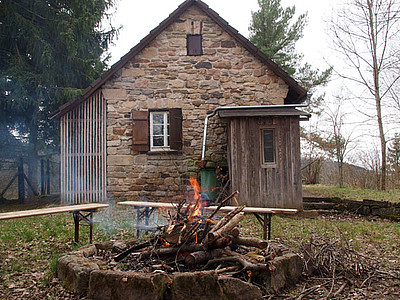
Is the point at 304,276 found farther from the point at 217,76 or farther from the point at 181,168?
the point at 217,76

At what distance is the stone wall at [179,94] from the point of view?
1148 centimetres

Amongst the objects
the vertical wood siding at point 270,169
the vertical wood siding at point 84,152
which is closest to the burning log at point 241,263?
the vertical wood siding at point 270,169

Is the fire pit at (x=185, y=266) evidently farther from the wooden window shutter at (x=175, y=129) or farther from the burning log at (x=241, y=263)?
the wooden window shutter at (x=175, y=129)

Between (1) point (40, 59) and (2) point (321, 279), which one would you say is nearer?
(2) point (321, 279)

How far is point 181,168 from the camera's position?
1148 centimetres

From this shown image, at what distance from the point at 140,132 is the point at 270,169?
13.9 ft

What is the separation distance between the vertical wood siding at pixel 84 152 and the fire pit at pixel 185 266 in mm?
6761

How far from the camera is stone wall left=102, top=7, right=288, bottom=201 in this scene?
1148 centimetres

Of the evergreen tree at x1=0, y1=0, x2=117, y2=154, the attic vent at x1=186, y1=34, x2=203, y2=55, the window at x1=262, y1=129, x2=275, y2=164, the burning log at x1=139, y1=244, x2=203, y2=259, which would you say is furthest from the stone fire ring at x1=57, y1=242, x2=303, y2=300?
the evergreen tree at x1=0, y1=0, x2=117, y2=154

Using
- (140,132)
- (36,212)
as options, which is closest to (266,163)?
(140,132)

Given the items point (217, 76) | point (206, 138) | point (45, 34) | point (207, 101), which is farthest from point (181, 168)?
point (45, 34)

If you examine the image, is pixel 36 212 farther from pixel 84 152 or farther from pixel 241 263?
pixel 84 152

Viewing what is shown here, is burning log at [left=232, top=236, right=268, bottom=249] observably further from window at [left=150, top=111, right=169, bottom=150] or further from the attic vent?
the attic vent

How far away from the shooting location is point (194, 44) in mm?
11688
